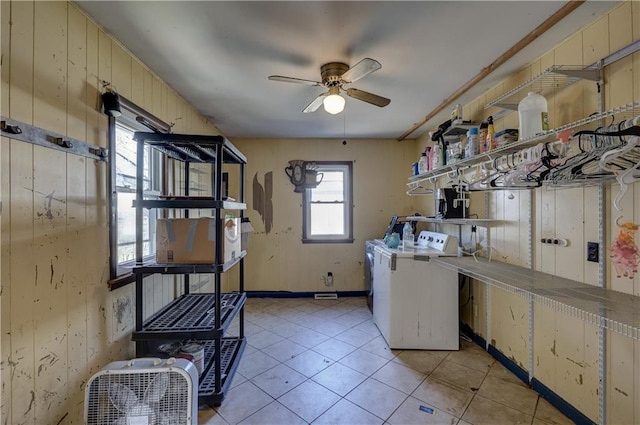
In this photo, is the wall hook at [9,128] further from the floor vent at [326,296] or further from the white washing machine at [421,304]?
the floor vent at [326,296]

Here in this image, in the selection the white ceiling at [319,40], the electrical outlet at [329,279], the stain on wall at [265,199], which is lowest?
the electrical outlet at [329,279]

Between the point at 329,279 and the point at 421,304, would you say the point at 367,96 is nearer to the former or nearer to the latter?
the point at 421,304

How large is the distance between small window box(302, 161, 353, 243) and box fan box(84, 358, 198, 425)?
2910 millimetres

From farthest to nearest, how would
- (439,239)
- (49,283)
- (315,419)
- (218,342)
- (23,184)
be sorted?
(439,239), (218,342), (315,419), (49,283), (23,184)

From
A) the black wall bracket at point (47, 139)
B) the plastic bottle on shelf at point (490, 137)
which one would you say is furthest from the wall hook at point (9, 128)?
the plastic bottle on shelf at point (490, 137)

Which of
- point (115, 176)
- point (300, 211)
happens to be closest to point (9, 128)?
point (115, 176)

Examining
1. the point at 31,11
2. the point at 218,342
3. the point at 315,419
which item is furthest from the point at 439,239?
the point at 31,11

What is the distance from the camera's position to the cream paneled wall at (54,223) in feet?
3.74

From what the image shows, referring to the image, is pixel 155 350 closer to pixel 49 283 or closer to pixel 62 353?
pixel 62 353

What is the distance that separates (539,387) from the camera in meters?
1.94

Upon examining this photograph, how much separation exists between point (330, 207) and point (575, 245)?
9.66 feet

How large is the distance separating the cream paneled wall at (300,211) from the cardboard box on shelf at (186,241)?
236cm

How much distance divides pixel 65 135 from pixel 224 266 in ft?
3.52

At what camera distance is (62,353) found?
137 centimetres
